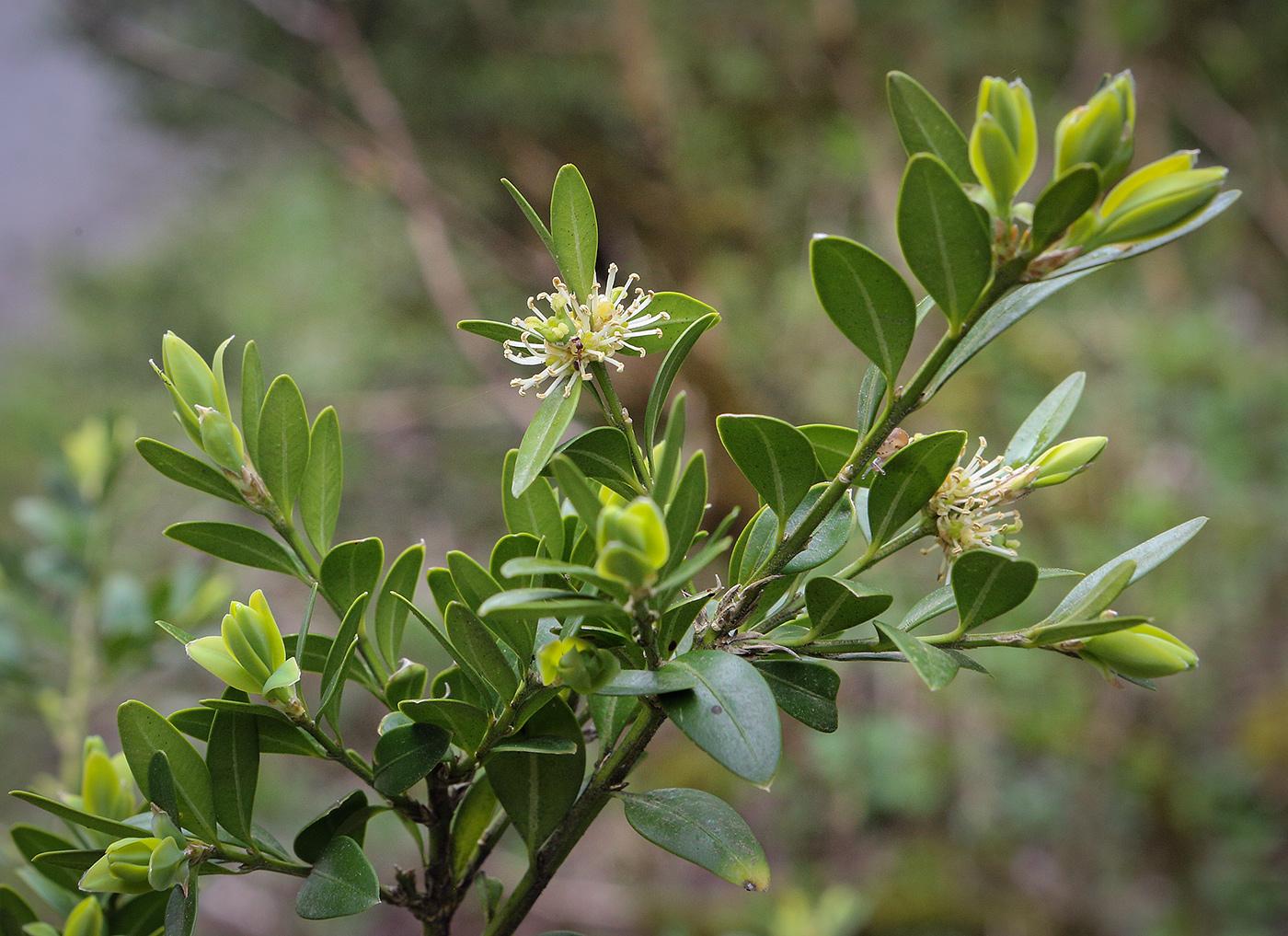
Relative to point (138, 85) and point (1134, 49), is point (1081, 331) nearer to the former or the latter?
point (1134, 49)

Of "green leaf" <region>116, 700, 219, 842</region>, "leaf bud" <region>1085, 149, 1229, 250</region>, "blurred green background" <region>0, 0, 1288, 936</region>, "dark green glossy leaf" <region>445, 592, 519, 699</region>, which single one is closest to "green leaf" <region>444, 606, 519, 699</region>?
"dark green glossy leaf" <region>445, 592, 519, 699</region>

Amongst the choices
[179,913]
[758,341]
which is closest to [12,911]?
[179,913]

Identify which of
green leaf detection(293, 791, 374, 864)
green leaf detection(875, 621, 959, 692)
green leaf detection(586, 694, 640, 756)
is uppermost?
green leaf detection(875, 621, 959, 692)

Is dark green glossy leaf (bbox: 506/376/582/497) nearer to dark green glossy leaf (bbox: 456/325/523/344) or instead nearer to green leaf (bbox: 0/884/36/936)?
dark green glossy leaf (bbox: 456/325/523/344)

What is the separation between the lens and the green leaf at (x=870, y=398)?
280 millimetres

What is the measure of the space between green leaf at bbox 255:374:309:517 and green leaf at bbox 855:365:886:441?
0.63 ft

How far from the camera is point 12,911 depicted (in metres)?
0.37

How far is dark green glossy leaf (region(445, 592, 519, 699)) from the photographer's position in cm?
26

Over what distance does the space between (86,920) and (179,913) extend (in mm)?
101

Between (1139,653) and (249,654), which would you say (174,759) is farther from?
(1139,653)

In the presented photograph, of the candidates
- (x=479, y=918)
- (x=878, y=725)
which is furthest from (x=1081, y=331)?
(x=479, y=918)

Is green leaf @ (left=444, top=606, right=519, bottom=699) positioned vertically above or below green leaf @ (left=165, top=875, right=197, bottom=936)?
above

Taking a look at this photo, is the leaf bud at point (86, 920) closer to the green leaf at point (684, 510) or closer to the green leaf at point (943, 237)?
the green leaf at point (684, 510)

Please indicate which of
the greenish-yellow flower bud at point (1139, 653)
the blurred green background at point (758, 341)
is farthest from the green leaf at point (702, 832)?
the blurred green background at point (758, 341)
